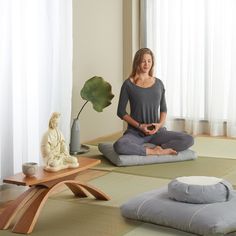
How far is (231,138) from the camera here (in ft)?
17.5

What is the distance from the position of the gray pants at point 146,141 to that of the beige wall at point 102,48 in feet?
2.92

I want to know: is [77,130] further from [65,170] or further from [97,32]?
[65,170]

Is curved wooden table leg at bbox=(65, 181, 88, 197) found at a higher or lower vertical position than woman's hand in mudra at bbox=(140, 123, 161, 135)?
lower

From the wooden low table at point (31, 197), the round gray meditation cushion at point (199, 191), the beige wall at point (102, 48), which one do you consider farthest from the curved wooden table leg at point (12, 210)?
the beige wall at point (102, 48)

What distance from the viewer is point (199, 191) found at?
2.63 m

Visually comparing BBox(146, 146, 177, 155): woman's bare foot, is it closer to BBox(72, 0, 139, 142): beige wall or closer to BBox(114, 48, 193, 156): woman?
BBox(114, 48, 193, 156): woman

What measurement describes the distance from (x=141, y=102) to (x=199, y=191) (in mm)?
1819

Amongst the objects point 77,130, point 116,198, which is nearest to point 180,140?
point 77,130

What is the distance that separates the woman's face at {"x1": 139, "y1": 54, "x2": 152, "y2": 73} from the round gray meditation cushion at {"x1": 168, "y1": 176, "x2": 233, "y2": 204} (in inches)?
71.4

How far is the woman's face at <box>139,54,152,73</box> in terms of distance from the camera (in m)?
4.36

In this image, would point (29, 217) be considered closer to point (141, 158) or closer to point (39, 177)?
point (39, 177)

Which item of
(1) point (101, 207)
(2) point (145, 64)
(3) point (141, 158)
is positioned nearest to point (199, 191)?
(1) point (101, 207)

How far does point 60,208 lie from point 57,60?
162 centimetres

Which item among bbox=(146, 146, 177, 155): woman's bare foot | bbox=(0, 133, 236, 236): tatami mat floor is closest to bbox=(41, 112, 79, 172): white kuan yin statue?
bbox=(0, 133, 236, 236): tatami mat floor
